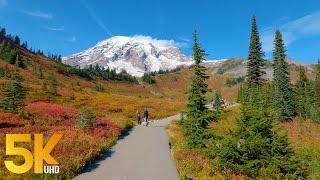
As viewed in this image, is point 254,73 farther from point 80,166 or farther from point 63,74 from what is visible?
point 63,74

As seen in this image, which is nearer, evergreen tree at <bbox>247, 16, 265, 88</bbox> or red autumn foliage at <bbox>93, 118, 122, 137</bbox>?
red autumn foliage at <bbox>93, 118, 122, 137</bbox>

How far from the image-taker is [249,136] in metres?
22.0

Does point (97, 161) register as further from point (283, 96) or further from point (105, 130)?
point (283, 96)

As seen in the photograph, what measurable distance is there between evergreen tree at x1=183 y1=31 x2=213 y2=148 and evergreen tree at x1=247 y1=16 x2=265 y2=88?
129 ft

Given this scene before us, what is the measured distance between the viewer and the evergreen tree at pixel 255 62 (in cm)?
6819

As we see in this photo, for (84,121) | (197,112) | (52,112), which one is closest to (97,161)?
(197,112)

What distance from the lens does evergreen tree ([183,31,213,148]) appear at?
92.7ft

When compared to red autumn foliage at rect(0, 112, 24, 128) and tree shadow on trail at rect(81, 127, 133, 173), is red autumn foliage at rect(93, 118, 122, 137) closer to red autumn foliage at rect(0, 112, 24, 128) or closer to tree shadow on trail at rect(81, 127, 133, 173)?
tree shadow on trail at rect(81, 127, 133, 173)

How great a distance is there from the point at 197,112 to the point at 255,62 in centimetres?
4271

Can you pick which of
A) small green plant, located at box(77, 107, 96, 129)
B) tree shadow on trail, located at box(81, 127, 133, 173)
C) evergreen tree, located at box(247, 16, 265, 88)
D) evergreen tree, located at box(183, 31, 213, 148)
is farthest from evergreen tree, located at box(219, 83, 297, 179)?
evergreen tree, located at box(247, 16, 265, 88)

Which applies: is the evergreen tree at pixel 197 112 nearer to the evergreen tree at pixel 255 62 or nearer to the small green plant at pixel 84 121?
the small green plant at pixel 84 121

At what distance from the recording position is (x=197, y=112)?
29.3 meters

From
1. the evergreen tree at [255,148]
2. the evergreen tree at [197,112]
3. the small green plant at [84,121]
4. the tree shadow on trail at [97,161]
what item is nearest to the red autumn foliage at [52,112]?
the small green plant at [84,121]

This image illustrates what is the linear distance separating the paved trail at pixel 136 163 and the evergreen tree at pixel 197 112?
2169mm
